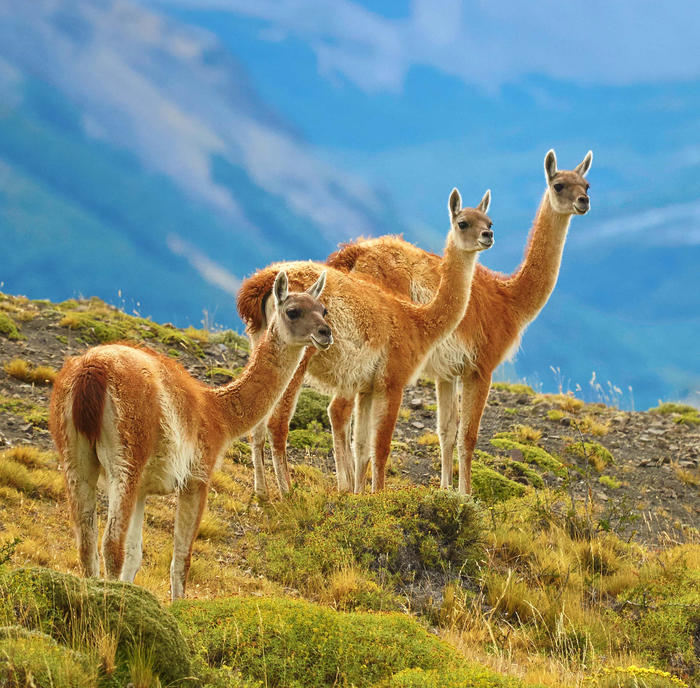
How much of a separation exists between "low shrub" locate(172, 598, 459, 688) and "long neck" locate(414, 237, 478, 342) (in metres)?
4.91

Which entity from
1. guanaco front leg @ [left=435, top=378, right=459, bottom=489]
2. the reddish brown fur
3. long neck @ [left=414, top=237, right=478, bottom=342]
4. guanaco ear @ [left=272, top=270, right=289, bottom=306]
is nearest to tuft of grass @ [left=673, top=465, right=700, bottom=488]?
guanaco front leg @ [left=435, top=378, right=459, bottom=489]

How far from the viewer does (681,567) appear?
8.67m

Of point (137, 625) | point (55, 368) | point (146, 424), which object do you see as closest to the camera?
point (137, 625)

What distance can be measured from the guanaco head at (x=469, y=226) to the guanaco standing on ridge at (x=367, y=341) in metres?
0.01

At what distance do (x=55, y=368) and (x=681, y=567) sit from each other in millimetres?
9645

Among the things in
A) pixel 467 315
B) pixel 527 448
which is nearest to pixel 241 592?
pixel 467 315

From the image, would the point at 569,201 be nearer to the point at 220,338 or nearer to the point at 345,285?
the point at 345,285

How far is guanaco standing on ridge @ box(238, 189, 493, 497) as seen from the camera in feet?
28.1

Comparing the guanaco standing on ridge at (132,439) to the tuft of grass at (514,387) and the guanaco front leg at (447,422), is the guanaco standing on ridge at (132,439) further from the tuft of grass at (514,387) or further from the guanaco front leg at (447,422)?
the tuft of grass at (514,387)

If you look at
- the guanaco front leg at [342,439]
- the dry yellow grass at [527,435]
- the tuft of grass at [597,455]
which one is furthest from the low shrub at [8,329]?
the tuft of grass at [597,455]

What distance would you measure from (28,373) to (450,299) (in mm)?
6676

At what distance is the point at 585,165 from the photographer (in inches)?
441

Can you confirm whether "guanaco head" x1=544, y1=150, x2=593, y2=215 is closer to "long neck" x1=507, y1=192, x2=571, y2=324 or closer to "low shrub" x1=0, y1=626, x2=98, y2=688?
"long neck" x1=507, y1=192, x2=571, y2=324

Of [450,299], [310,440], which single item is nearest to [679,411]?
[310,440]
